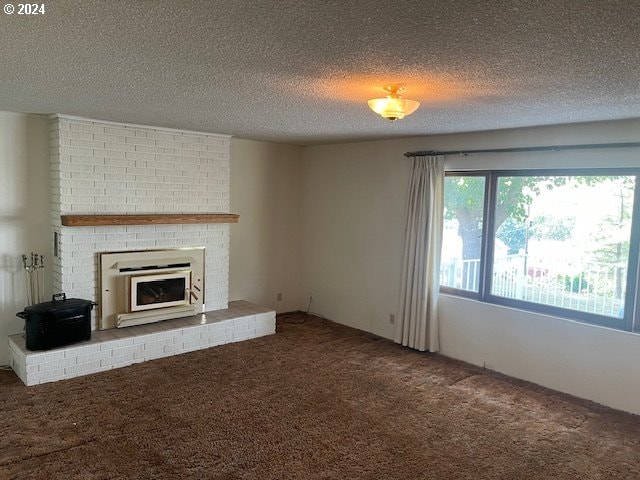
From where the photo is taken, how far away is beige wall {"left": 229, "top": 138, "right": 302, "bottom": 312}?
590 centimetres

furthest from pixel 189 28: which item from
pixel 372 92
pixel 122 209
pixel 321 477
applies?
pixel 122 209

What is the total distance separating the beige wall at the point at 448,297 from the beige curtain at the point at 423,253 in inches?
5.8

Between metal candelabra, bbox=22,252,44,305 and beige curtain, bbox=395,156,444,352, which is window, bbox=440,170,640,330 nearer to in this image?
beige curtain, bbox=395,156,444,352

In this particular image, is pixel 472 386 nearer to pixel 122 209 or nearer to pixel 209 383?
pixel 209 383

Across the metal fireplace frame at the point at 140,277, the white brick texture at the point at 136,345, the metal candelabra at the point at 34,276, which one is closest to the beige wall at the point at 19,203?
the metal candelabra at the point at 34,276

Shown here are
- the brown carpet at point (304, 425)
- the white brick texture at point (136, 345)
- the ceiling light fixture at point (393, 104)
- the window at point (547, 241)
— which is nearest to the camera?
the ceiling light fixture at point (393, 104)

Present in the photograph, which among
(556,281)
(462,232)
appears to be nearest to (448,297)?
(462,232)

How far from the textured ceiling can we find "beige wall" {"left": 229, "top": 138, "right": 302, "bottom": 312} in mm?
2308

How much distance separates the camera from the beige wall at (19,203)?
13.8ft

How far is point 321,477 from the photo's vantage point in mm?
2730

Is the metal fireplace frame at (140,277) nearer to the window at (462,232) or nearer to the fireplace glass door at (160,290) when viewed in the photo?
the fireplace glass door at (160,290)

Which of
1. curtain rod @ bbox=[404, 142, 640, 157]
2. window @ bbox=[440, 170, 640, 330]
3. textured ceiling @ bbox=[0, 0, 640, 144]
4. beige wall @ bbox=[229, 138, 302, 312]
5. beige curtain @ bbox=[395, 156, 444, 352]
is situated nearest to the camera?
textured ceiling @ bbox=[0, 0, 640, 144]

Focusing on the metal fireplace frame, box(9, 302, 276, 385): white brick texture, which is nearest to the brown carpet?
box(9, 302, 276, 385): white brick texture

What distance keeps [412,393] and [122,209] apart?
3.24 m
